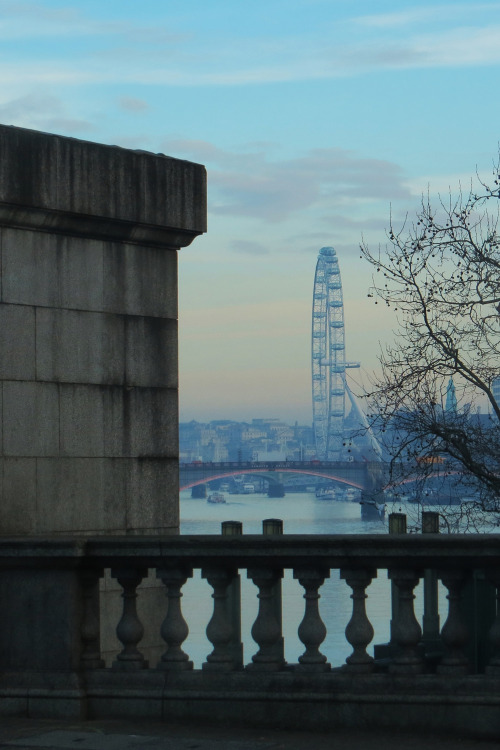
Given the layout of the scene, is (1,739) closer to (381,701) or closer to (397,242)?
(381,701)

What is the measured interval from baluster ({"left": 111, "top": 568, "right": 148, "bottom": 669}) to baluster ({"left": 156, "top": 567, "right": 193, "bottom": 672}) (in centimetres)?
18

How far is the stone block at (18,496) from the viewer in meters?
7.87

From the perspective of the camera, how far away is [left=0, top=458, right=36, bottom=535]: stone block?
7.87m

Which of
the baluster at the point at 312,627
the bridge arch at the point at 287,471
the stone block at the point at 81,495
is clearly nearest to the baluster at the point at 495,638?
the baluster at the point at 312,627

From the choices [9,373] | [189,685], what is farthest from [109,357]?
[189,685]

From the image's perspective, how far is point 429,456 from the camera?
24.1 metres

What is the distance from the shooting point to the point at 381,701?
6531 millimetres

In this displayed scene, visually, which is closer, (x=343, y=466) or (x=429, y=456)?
(x=429, y=456)

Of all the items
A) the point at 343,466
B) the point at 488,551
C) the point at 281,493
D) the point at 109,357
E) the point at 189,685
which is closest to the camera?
the point at 488,551

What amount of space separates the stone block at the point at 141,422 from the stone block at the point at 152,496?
91 mm

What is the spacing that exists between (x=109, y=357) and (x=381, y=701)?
3202mm

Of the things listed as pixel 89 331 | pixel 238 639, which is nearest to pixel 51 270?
pixel 89 331

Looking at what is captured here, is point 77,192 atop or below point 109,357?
atop

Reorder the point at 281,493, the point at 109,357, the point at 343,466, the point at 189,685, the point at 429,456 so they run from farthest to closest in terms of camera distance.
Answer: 1. the point at 281,493
2. the point at 343,466
3. the point at 429,456
4. the point at 109,357
5. the point at 189,685
